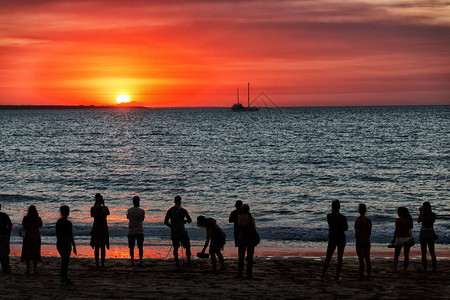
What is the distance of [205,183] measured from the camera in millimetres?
41469

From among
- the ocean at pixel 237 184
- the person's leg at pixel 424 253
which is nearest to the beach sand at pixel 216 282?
the person's leg at pixel 424 253

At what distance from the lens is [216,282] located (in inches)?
499

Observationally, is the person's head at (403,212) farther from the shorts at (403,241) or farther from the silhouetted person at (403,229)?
the shorts at (403,241)

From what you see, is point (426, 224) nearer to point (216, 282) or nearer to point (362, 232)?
point (362, 232)

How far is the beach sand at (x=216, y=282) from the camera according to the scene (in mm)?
11352

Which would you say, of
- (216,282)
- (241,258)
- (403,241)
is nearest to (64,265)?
(216,282)

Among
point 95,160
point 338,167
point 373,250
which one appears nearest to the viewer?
point 373,250

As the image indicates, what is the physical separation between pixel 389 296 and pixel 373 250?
791 cm

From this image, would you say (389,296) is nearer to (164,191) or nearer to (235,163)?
(164,191)

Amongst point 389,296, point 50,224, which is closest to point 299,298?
point 389,296

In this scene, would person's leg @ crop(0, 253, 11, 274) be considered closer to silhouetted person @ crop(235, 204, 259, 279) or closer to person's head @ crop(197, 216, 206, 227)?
person's head @ crop(197, 216, 206, 227)

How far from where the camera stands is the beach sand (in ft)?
37.2

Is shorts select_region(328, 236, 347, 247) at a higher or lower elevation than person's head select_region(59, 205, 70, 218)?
lower

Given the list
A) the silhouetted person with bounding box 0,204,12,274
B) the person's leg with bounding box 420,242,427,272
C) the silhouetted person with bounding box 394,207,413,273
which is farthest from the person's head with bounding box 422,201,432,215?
the silhouetted person with bounding box 0,204,12,274
